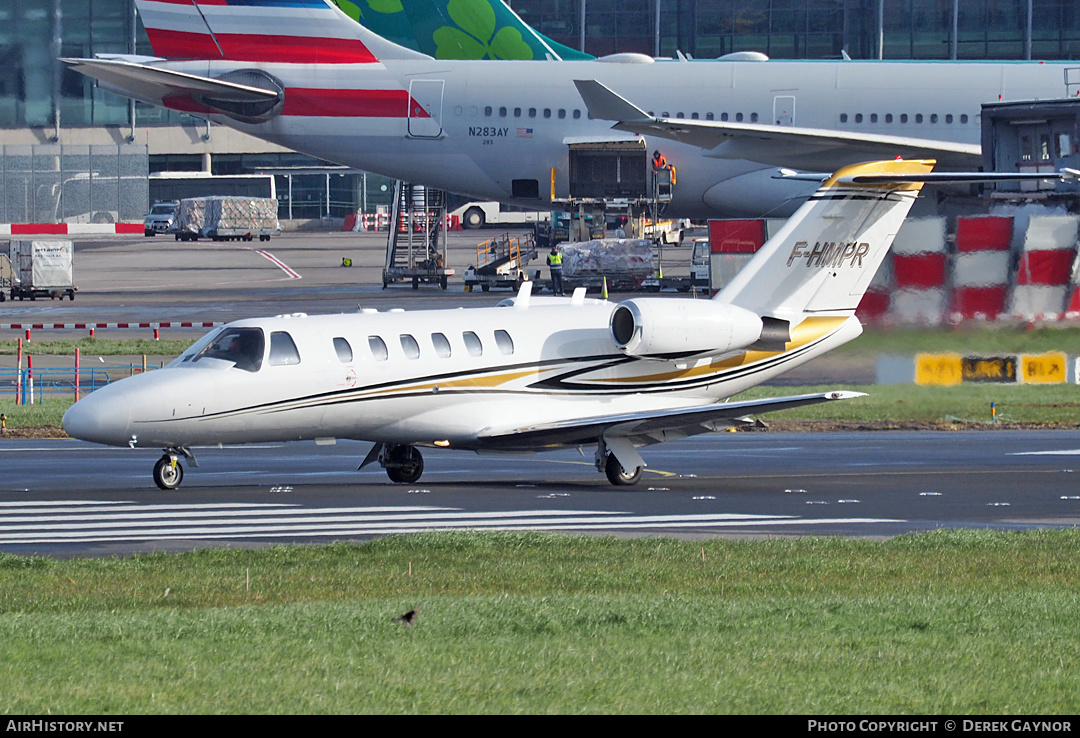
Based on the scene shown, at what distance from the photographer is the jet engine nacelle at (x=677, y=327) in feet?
72.8

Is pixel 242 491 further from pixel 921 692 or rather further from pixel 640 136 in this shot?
pixel 640 136

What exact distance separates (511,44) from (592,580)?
4208cm

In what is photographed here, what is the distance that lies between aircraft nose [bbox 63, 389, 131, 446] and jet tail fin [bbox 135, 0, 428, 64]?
105 ft

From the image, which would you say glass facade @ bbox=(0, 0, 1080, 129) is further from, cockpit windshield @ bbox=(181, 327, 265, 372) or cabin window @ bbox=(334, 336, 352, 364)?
cockpit windshield @ bbox=(181, 327, 265, 372)

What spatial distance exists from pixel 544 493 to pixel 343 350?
3.58m

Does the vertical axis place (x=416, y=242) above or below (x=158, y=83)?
below

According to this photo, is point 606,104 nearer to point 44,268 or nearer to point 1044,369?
point 1044,369

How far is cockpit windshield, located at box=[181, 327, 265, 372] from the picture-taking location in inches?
809

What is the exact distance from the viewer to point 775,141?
42969mm

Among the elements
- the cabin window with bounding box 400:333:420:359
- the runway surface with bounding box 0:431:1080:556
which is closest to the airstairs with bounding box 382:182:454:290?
the runway surface with bounding box 0:431:1080:556

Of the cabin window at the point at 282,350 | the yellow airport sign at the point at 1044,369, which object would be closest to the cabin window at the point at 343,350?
the cabin window at the point at 282,350

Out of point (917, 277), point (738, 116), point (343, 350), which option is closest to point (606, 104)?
point (738, 116)

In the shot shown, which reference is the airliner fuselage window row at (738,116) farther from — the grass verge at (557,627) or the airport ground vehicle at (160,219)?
the airport ground vehicle at (160,219)

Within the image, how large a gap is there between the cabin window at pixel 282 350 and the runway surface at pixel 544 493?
1.92 m
